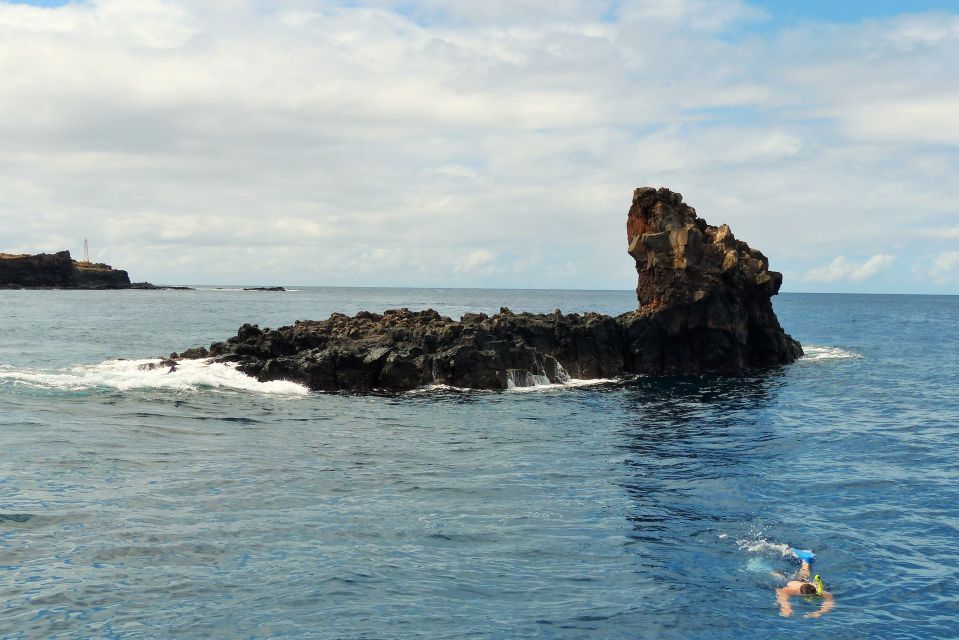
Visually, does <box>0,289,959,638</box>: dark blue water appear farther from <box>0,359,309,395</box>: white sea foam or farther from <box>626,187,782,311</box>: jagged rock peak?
<box>626,187,782,311</box>: jagged rock peak

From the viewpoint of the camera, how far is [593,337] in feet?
176

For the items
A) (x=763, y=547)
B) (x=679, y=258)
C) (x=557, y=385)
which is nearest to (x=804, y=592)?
(x=763, y=547)

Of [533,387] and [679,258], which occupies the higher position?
[679,258]

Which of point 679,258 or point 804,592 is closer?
point 804,592

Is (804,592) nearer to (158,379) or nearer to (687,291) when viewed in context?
(687,291)

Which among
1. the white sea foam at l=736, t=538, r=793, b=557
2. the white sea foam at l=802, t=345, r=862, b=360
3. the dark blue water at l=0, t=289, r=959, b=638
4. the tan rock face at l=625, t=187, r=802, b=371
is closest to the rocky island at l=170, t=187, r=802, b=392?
the tan rock face at l=625, t=187, r=802, b=371

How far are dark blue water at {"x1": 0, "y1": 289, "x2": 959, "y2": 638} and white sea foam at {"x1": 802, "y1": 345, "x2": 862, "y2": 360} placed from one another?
23.5 meters

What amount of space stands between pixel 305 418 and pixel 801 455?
22.2m

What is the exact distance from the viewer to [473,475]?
27406 millimetres

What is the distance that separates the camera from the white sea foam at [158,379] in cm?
4372

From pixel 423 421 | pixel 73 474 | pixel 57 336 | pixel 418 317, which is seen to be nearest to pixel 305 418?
pixel 423 421

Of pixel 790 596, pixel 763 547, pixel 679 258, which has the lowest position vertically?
pixel 790 596

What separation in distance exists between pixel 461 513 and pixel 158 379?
95.9ft

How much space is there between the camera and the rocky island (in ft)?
153
